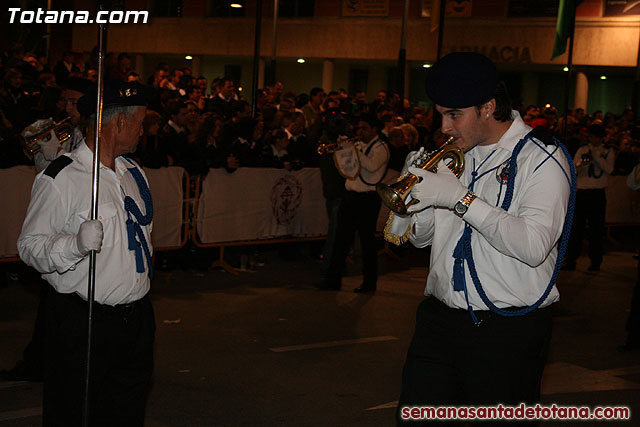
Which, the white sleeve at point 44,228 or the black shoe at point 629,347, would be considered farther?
the black shoe at point 629,347

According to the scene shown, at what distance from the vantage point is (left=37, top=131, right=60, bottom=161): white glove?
623 centimetres

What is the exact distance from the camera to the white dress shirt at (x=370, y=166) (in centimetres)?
1095

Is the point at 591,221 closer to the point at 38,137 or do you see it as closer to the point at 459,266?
the point at 38,137

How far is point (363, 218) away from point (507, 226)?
304 inches

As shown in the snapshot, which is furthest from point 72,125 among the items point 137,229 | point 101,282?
point 101,282

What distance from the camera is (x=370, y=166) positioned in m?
11.0

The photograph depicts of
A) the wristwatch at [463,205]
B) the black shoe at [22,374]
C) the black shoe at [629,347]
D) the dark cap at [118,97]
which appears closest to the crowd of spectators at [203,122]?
the black shoe at [22,374]

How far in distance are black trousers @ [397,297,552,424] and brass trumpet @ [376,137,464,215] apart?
57 centimetres

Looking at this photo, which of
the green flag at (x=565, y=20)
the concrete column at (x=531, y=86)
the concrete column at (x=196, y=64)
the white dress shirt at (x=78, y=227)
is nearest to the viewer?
the white dress shirt at (x=78, y=227)

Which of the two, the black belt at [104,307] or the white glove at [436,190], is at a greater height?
the white glove at [436,190]

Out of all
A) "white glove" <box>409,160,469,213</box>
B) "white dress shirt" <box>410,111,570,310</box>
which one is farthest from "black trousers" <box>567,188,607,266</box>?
"white glove" <box>409,160,469,213</box>

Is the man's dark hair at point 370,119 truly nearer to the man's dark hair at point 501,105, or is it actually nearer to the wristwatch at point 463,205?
the man's dark hair at point 501,105

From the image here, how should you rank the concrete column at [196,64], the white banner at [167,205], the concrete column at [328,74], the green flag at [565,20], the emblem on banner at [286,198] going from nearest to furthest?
the white banner at [167,205]
the emblem on banner at [286,198]
the green flag at [565,20]
the concrete column at [328,74]
the concrete column at [196,64]

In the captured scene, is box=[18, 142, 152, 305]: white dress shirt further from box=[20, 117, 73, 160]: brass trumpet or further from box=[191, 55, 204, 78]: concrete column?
box=[191, 55, 204, 78]: concrete column
